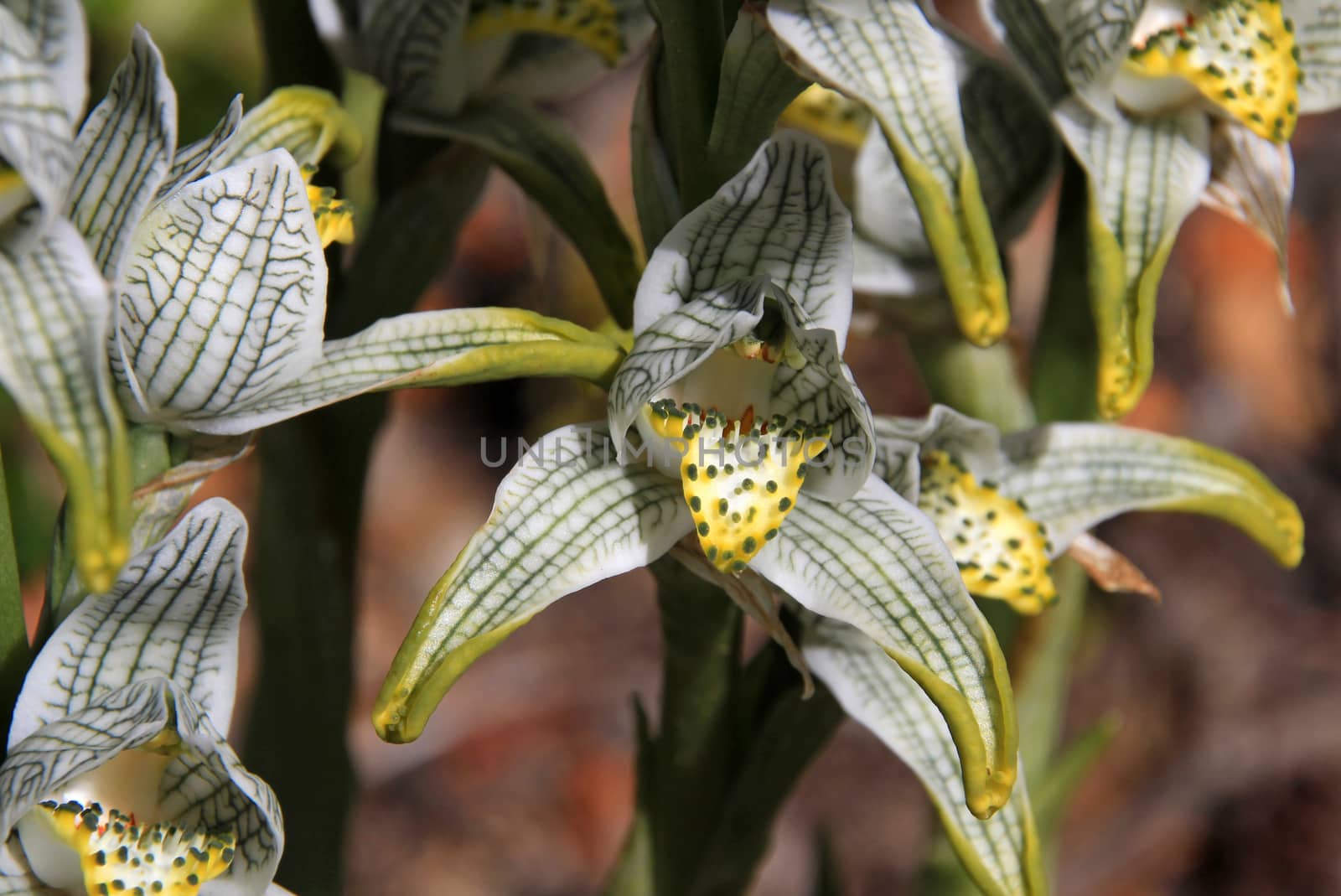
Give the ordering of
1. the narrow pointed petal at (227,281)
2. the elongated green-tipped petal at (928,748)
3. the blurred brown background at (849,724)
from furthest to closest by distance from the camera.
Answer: the blurred brown background at (849,724) → the elongated green-tipped petal at (928,748) → the narrow pointed petal at (227,281)

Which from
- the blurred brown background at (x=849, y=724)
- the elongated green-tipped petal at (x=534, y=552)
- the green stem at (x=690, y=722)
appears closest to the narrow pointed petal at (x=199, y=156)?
the elongated green-tipped petal at (x=534, y=552)

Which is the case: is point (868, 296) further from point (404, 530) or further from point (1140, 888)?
point (404, 530)

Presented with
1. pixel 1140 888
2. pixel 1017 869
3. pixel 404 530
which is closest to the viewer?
pixel 1017 869

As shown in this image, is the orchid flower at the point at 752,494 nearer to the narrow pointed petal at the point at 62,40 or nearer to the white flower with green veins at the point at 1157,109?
the white flower with green veins at the point at 1157,109

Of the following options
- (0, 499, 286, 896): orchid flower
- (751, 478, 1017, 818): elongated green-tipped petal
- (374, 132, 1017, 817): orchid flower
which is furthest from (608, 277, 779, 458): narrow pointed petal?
(0, 499, 286, 896): orchid flower

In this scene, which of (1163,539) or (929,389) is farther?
(1163,539)

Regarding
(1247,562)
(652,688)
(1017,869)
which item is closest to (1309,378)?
(1247,562)

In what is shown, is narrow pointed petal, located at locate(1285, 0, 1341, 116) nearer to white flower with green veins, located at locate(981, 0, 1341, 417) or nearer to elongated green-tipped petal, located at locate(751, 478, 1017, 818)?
white flower with green veins, located at locate(981, 0, 1341, 417)

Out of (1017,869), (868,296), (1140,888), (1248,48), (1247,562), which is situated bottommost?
(1140,888)
